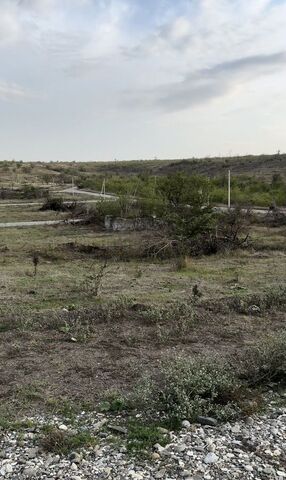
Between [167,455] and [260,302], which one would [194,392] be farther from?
[260,302]

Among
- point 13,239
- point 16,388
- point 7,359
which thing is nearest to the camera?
point 16,388

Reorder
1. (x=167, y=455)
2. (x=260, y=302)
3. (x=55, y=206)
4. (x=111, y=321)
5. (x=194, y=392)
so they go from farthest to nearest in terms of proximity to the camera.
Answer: (x=55, y=206) < (x=260, y=302) < (x=111, y=321) < (x=194, y=392) < (x=167, y=455)

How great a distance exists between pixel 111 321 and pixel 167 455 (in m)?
3.59

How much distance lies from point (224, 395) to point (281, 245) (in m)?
11.5

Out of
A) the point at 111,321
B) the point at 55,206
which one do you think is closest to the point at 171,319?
the point at 111,321

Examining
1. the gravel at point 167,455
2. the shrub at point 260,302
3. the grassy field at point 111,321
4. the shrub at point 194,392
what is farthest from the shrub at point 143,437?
the shrub at point 260,302

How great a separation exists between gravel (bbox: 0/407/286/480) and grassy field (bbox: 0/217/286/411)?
2.06 feet

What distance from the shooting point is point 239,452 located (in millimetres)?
4098

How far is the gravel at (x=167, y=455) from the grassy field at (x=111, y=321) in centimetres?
63

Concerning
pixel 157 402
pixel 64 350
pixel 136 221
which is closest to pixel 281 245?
pixel 136 221

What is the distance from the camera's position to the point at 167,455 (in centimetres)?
402

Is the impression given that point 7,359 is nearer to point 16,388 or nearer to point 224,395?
point 16,388

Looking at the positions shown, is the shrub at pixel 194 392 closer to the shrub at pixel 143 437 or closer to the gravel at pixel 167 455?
the gravel at pixel 167 455

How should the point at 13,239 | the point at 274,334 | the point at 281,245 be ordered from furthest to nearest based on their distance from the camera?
the point at 13,239 → the point at 281,245 → the point at 274,334
